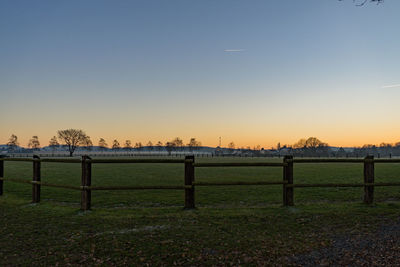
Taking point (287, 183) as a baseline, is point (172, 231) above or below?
below

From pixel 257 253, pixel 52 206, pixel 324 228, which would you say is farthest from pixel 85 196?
pixel 324 228

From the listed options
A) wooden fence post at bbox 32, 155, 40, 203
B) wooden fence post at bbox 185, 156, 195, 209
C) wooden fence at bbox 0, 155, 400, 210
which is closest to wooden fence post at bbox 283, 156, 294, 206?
wooden fence at bbox 0, 155, 400, 210

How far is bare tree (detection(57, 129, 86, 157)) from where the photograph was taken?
110 meters

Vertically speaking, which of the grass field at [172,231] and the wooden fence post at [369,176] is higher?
the wooden fence post at [369,176]

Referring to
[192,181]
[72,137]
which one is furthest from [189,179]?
[72,137]

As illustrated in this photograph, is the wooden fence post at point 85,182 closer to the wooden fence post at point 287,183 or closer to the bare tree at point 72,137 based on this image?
the wooden fence post at point 287,183

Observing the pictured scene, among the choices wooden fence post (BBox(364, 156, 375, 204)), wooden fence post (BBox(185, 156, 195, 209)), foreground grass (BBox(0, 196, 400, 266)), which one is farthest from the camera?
wooden fence post (BBox(364, 156, 375, 204))

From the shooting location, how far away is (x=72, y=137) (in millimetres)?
111188

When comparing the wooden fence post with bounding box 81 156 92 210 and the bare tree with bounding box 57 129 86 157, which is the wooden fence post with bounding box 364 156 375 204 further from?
the bare tree with bounding box 57 129 86 157

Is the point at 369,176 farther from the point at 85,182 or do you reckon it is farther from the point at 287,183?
the point at 85,182

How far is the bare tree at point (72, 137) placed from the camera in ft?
361

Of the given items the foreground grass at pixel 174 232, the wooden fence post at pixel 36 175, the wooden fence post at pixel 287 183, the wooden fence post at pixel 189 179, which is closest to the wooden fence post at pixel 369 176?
the foreground grass at pixel 174 232

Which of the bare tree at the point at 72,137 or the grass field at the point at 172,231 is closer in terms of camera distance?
the grass field at the point at 172,231

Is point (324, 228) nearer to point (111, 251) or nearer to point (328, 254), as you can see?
point (328, 254)
